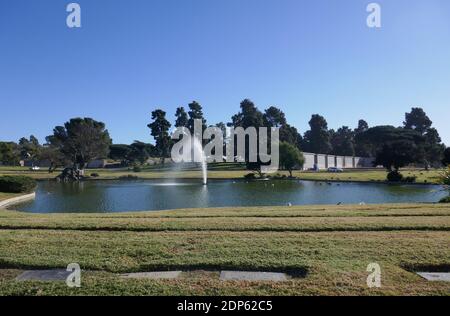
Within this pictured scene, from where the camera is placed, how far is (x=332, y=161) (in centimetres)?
9512

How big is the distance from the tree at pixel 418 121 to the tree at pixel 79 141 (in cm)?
8789

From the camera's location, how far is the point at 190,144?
93.4m

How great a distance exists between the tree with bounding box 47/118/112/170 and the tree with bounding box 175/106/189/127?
22.6m

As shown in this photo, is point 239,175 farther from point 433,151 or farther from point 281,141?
point 433,151

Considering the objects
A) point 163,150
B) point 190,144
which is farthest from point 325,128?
point 163,150

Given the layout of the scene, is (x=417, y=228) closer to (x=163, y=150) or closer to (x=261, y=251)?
(x=261, y=251)

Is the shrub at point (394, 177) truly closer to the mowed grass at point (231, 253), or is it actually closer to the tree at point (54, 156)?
the mowed grass at point (231, 253)

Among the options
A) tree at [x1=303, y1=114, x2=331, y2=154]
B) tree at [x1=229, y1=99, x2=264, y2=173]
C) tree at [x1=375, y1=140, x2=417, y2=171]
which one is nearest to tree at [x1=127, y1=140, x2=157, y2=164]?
tree at [x1=229, y1=99, x2=264, y2=173]

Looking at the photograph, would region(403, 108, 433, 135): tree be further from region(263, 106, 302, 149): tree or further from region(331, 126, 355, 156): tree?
region(263, 106, 302, 149): tree

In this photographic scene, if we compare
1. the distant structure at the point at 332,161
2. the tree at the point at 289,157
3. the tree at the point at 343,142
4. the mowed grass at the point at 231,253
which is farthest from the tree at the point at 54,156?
the tree at the point at 343,142

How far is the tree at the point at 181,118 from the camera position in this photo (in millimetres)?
90500

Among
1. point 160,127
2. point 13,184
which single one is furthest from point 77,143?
point 13,184

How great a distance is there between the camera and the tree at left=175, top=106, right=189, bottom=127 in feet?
297
